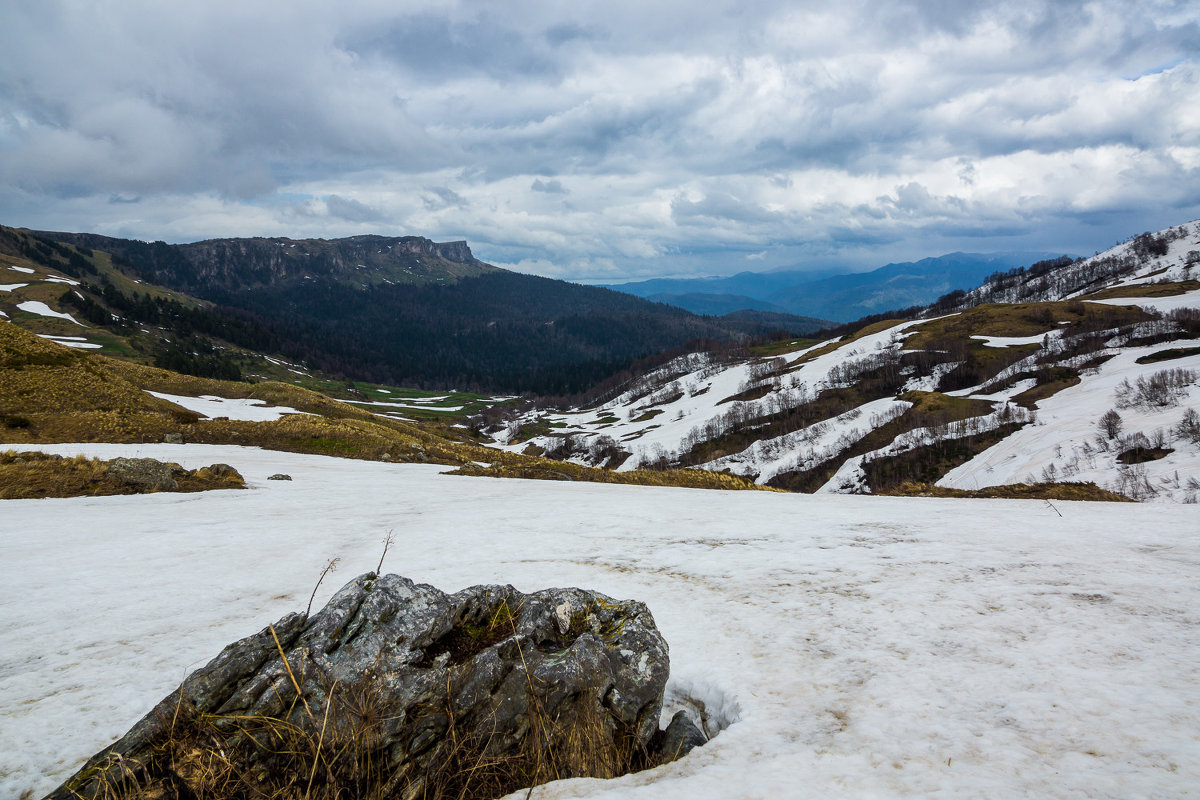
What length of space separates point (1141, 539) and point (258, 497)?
26.9 metres

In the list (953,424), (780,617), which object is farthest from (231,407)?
(953,424)

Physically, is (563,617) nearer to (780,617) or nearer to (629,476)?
(780,617)

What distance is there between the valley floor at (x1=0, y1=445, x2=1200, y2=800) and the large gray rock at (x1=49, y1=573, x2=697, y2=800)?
2.23ft

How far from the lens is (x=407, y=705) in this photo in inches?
215

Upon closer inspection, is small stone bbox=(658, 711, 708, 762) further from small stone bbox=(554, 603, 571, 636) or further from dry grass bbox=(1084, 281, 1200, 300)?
dry grass bbox=(1084, 281, 1200, 300)

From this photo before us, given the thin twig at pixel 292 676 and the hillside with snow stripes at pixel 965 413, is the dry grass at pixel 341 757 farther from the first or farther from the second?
the hillside with snow stripes at pixel 965 413

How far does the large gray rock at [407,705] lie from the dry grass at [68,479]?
1898cm

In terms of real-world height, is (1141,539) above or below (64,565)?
above

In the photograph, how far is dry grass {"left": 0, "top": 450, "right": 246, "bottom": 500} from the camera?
18375mm

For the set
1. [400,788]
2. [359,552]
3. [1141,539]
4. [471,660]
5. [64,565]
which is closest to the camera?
[400,788]

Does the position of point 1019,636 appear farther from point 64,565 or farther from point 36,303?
point 36,303

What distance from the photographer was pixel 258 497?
20.4 metres

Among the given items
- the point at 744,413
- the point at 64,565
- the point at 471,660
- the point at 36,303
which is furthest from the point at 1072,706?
the point at 36,303

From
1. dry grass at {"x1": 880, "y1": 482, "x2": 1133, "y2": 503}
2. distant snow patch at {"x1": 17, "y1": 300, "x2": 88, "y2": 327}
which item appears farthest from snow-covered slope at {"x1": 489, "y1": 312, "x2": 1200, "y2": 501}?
distant snow patch at {"x1": 17, "y1": 300, "x2": 88, "y2": 327}
